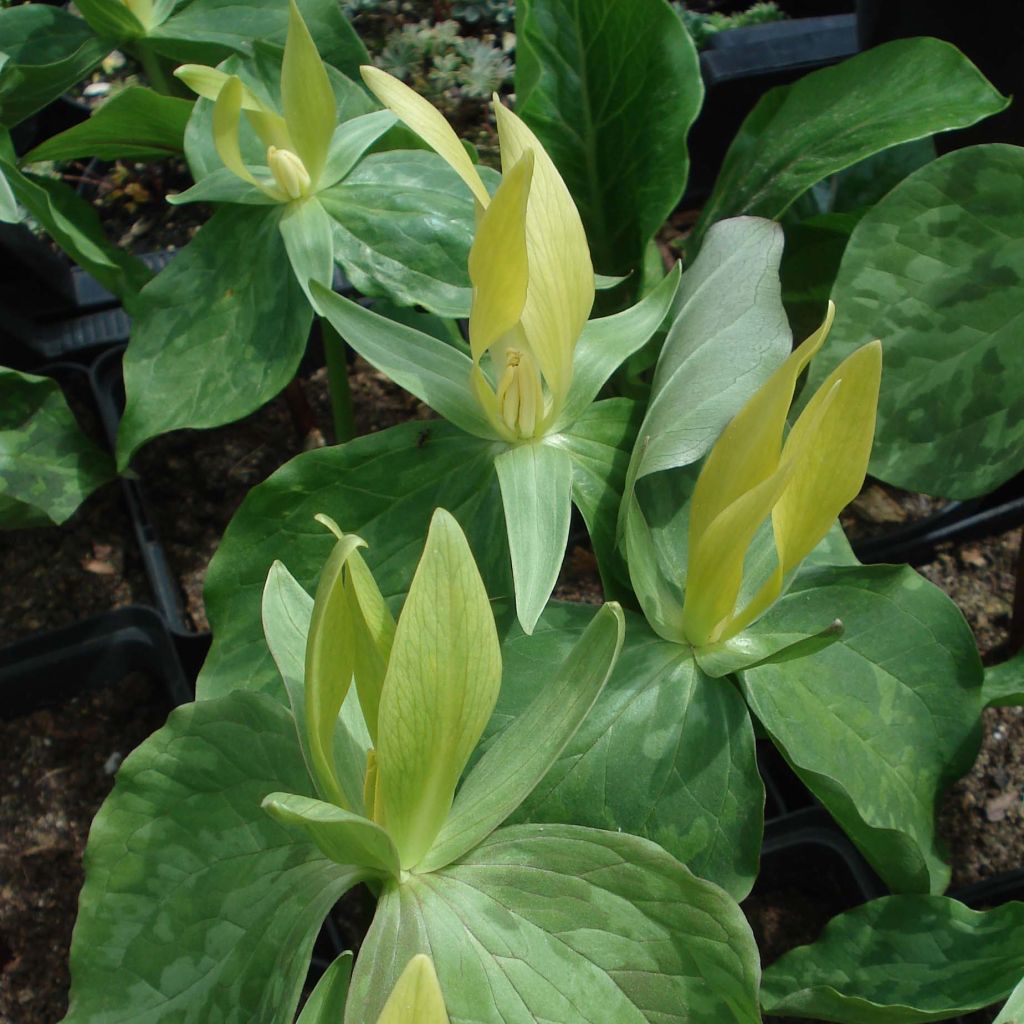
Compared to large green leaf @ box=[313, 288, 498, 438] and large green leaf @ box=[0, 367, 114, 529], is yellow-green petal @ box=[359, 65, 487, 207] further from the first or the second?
large green leaf @ box=[0, 367, 114, 529]

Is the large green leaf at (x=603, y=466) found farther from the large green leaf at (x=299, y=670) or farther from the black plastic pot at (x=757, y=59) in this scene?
the black plastic pot at (x=757, y=59)

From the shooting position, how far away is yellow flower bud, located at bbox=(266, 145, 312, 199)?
0.79 meters

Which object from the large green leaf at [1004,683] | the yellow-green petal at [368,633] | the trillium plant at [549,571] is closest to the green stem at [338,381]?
the trillium plant at [549,571]

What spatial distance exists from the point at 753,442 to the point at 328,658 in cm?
21

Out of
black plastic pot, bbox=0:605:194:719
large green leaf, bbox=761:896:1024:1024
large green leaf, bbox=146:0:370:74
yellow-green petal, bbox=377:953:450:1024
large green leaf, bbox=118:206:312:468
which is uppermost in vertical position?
large green leaf, bbox=146:0:370:74

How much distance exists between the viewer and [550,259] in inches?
22.9

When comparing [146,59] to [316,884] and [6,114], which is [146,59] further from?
[316,884]

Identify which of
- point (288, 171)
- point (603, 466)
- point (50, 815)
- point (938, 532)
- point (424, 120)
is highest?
point (424, 120)

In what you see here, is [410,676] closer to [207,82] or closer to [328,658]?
[328,658]

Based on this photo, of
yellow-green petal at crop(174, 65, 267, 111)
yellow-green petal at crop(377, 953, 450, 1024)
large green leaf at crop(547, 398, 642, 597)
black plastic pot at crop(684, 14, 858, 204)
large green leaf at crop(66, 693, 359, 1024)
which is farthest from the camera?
black plastic pot at crop(684, 14, 858, 204)

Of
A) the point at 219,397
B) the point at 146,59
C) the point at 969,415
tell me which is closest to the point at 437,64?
the point at 146,59

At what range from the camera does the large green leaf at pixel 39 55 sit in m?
0.95

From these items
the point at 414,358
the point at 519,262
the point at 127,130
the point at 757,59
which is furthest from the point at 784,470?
the point at 757,59

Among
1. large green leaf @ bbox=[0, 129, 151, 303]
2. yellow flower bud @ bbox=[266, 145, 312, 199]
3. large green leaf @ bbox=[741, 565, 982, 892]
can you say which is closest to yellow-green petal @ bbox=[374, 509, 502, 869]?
large green leaf @ bbox=[741, 565, 982, 892]
